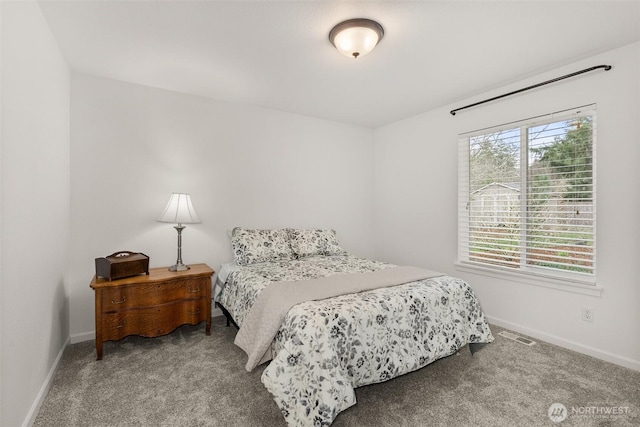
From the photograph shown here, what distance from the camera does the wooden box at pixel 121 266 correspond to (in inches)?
93.7

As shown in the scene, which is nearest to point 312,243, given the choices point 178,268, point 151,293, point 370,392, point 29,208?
point 178,268

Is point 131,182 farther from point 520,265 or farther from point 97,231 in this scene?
point 520,265

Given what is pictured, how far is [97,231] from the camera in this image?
2.76 metres

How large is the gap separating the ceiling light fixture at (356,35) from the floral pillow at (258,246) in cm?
197

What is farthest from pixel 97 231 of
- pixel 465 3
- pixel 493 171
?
pixel 493 171

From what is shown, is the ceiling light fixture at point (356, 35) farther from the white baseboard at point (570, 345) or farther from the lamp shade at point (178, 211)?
the white baseboard at point (570, 345)

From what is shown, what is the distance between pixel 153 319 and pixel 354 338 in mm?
1756

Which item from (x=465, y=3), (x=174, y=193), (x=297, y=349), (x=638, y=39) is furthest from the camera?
(x=174, y=193)

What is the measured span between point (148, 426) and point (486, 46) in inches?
130

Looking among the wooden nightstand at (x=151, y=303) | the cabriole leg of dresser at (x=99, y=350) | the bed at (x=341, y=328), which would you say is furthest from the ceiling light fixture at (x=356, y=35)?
the cabriole leg of dresser at (x=99, y=350)

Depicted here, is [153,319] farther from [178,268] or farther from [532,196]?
[532,196]

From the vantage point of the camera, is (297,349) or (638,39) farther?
(638,39)

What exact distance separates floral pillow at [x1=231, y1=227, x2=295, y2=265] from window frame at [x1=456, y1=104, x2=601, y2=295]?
1946 mm

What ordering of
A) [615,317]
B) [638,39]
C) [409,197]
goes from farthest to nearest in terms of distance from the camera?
[409,197] < [615,317] < [638,39]
